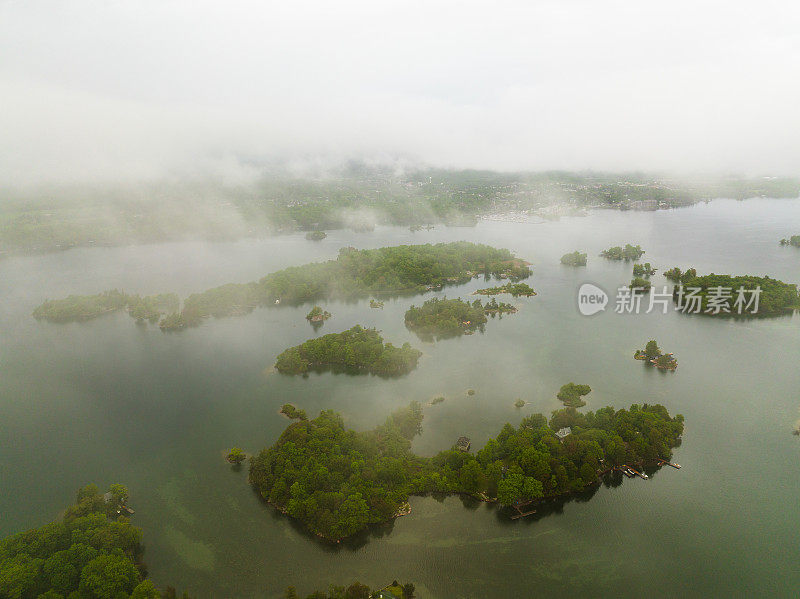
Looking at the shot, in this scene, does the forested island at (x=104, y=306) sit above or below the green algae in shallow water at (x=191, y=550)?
above

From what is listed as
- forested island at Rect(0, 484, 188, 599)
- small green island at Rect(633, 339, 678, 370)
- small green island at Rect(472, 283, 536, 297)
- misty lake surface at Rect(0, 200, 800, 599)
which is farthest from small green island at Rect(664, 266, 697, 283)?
forested island at Rect(0, 484, 188, 599)

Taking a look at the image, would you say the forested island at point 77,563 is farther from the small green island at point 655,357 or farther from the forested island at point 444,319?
the small green island at point 655,357

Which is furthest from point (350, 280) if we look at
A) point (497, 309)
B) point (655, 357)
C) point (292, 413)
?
point (655, 357)

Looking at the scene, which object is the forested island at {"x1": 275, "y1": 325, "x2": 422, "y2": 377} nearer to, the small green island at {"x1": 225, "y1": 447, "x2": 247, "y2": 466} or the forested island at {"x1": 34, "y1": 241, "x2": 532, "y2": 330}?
the small green island at {"x1": 225, "y1": 447, "x2": 247, "y2": 466}

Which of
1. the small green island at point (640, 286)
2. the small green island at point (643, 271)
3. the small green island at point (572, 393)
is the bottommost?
the small green island at point (572, 393)

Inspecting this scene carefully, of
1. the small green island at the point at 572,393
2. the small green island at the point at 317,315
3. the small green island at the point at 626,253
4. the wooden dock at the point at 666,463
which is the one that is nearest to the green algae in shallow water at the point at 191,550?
the small green island at the point at 572,393

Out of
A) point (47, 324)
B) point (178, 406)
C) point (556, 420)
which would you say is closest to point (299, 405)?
point (178, 406)
